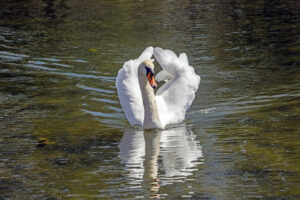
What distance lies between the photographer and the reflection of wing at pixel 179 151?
7.42 meters

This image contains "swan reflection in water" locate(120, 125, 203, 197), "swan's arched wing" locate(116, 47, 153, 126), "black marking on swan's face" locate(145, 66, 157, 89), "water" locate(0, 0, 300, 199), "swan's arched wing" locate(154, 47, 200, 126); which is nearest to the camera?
"water" locate(0, 0, 300, 199)

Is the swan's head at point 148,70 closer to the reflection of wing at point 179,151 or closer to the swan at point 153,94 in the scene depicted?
the swan at point 153,94

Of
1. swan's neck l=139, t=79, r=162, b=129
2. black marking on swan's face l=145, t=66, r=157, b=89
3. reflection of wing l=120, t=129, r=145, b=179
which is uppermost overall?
black marking on swan's face l=145, t=66, r=157, b=89

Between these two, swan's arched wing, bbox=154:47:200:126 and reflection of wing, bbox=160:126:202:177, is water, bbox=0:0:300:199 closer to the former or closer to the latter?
reflection of wing, bbox=160:126:202:177

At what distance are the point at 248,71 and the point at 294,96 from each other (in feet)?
7.04

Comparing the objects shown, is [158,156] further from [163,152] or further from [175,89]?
[175,89]

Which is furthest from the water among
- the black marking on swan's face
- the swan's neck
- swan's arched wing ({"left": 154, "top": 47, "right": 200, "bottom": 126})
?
the black marking on swan's face

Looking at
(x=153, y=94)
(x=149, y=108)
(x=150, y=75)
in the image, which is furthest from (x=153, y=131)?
(x=150, y=75)

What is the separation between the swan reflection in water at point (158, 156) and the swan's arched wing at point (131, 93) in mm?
224

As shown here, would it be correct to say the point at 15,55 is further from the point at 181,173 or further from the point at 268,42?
the point at 181,173

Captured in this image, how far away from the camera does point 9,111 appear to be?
1056 cm

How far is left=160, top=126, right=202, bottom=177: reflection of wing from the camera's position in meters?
7.42

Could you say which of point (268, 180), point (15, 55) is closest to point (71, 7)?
point (15, 55)

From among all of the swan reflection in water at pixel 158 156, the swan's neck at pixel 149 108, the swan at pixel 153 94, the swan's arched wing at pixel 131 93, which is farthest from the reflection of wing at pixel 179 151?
the swan's arched wing at pixel 131 93
